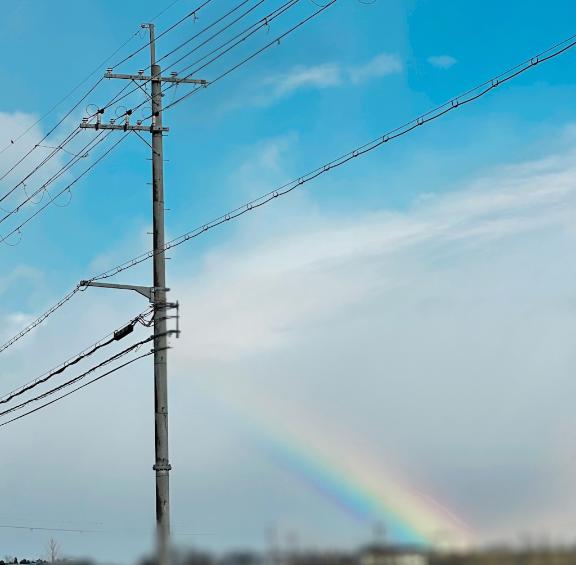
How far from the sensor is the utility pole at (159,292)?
26469 millimetres

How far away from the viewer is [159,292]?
27.9m

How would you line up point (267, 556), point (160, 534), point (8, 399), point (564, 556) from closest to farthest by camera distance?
point (564, 556) < point (267, 556) < point (160, 534) < point (8, 399)

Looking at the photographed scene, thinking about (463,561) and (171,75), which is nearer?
(463,561)

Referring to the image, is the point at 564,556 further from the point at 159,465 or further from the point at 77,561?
the point at 77,561

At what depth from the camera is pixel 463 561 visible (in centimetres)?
1664

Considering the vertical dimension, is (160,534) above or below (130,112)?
below

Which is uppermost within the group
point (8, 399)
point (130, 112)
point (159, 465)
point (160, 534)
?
point (130, 112)

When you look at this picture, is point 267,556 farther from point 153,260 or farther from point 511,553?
point 153,260

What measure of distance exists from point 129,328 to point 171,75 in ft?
23.6

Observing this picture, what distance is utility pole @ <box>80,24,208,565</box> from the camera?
1042 inches

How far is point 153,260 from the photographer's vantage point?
28.6 metres

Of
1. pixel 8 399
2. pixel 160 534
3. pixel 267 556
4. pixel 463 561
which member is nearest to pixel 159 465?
pixel 160 534

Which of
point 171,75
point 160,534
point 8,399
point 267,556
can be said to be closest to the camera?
point 267,556

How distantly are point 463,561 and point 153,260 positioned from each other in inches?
557
